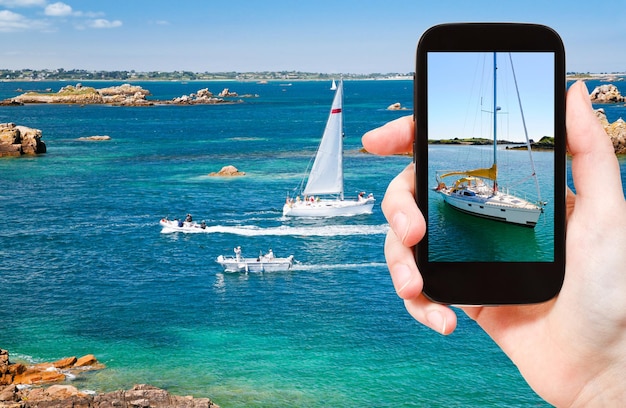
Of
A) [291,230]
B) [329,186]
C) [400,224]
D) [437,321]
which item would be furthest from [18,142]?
[437,321]

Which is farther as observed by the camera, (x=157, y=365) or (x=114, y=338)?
(x=114, y=338)

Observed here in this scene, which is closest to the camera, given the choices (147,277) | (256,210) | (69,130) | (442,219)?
(442,219)

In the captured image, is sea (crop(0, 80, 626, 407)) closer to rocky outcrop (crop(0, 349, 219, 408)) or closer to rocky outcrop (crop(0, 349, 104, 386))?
rocky outcrop (crop(0, 349, 104, 386))

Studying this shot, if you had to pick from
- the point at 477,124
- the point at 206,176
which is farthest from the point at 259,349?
the point at 206,176

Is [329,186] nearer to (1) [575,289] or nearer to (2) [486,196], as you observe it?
(2) [486,196]

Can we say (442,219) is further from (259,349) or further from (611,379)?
(259,349)

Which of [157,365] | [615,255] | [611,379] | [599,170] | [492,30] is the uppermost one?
[492,30]
